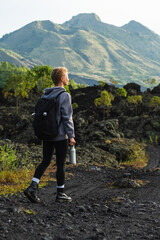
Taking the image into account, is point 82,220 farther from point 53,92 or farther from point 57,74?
point 57,74

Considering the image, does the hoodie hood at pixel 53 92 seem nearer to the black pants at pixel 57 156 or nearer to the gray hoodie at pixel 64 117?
the gray hoodie at pixel 64 117

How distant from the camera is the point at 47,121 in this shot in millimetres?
4387

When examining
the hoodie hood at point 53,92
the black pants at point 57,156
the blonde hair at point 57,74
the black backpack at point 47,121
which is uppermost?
the blonde hair at point 57,74

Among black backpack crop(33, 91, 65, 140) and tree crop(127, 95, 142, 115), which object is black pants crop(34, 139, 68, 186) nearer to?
black backpack crop(33, 91, 65, 140)

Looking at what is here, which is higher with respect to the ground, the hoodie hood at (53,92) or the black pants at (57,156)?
the hoodie hood at (53,92)

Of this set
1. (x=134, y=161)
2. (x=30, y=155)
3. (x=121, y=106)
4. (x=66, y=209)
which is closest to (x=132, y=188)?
(x=66, y=209)

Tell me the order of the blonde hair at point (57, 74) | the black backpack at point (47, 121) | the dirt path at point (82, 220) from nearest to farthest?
1. the dirt path at point (82, 220)
2. the black backpack at point (47, 121)
3. the blonde hair at point (57, 74)

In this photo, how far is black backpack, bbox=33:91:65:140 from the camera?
14.4ft

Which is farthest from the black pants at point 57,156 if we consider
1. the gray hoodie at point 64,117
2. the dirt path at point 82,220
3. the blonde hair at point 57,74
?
the blonde hair at point 57,74

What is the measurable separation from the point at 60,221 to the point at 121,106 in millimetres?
47748

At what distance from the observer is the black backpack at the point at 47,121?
4.38 metres

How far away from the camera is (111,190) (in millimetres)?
6578

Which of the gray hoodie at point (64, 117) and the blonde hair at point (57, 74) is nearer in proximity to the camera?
the gray hoodie at point (64, 117)

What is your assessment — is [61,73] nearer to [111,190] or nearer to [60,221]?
[60,221]
